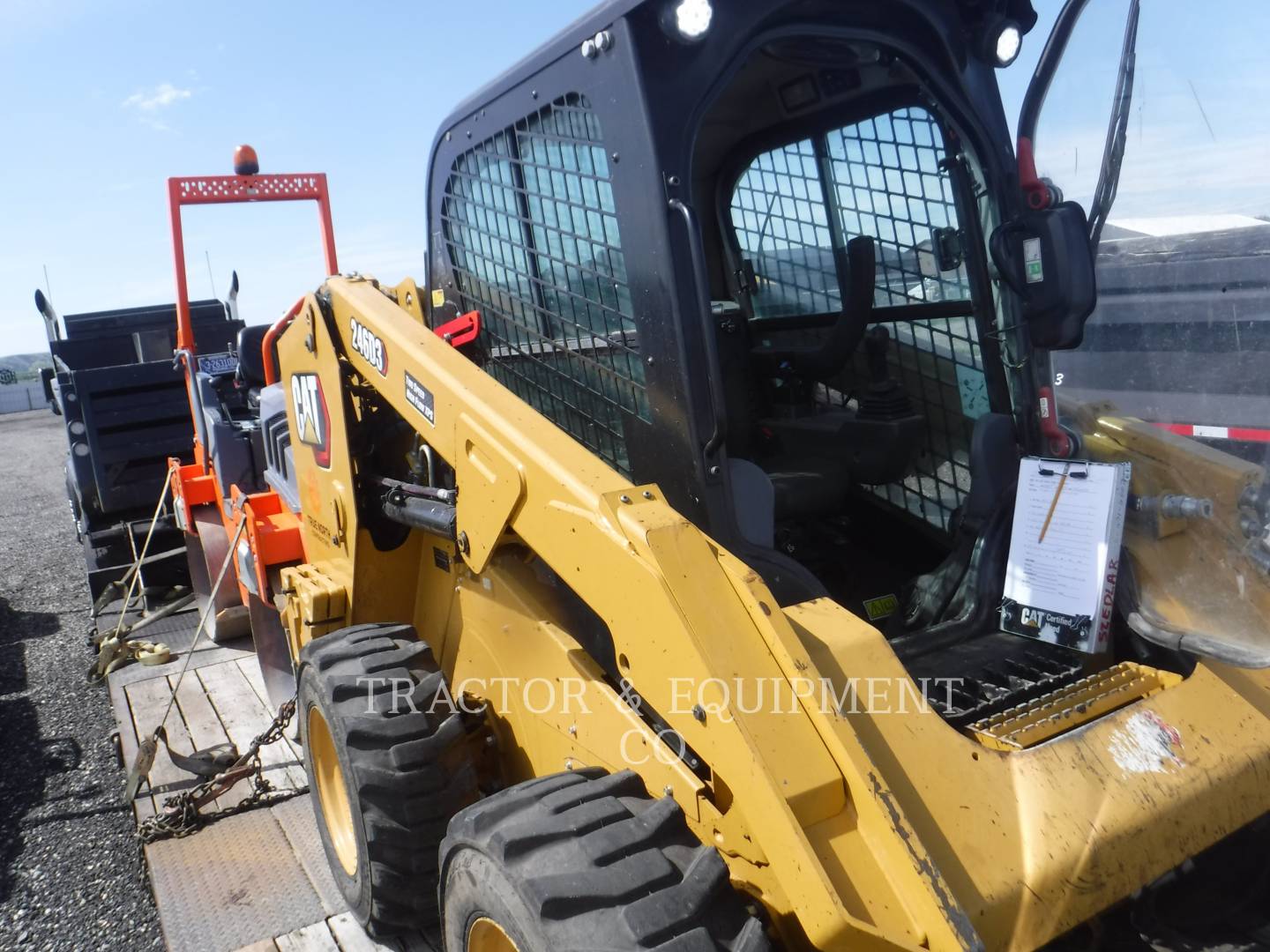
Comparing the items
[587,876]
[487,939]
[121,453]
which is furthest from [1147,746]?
[121,453]

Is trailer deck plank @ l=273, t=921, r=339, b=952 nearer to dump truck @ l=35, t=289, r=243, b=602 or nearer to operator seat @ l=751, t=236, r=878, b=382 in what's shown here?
operator seat @ l=751, t=236, r=878, b=382

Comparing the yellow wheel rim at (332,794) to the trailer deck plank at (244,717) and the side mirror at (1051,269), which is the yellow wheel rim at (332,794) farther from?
the side mirror at (1051,269)

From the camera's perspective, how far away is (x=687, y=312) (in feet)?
6.44

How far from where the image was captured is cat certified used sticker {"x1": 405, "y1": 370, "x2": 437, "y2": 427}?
230cm

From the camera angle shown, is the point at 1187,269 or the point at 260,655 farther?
the point at 260,655

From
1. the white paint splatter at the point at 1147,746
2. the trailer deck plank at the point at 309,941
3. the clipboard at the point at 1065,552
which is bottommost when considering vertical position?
the trailer deck plank at the point at 309,941

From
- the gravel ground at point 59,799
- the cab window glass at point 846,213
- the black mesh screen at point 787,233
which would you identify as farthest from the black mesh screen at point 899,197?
the gravel ground at point 59,799

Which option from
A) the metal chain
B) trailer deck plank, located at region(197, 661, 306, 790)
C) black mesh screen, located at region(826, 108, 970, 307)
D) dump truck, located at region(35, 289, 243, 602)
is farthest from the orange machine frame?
black mesh screen, located at region(826, 108, 970, 307)

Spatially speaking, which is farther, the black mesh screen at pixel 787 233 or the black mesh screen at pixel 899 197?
the black mesh screen at pixel 787 233

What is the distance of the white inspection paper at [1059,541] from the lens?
2.22m

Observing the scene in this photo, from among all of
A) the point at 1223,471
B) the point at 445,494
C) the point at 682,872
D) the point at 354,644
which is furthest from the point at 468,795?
the point at 1223,471

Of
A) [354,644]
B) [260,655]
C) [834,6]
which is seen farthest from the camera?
[260,655]

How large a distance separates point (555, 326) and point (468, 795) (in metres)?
1.11

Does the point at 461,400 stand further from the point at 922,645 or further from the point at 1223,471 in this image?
the point at 1223,471
